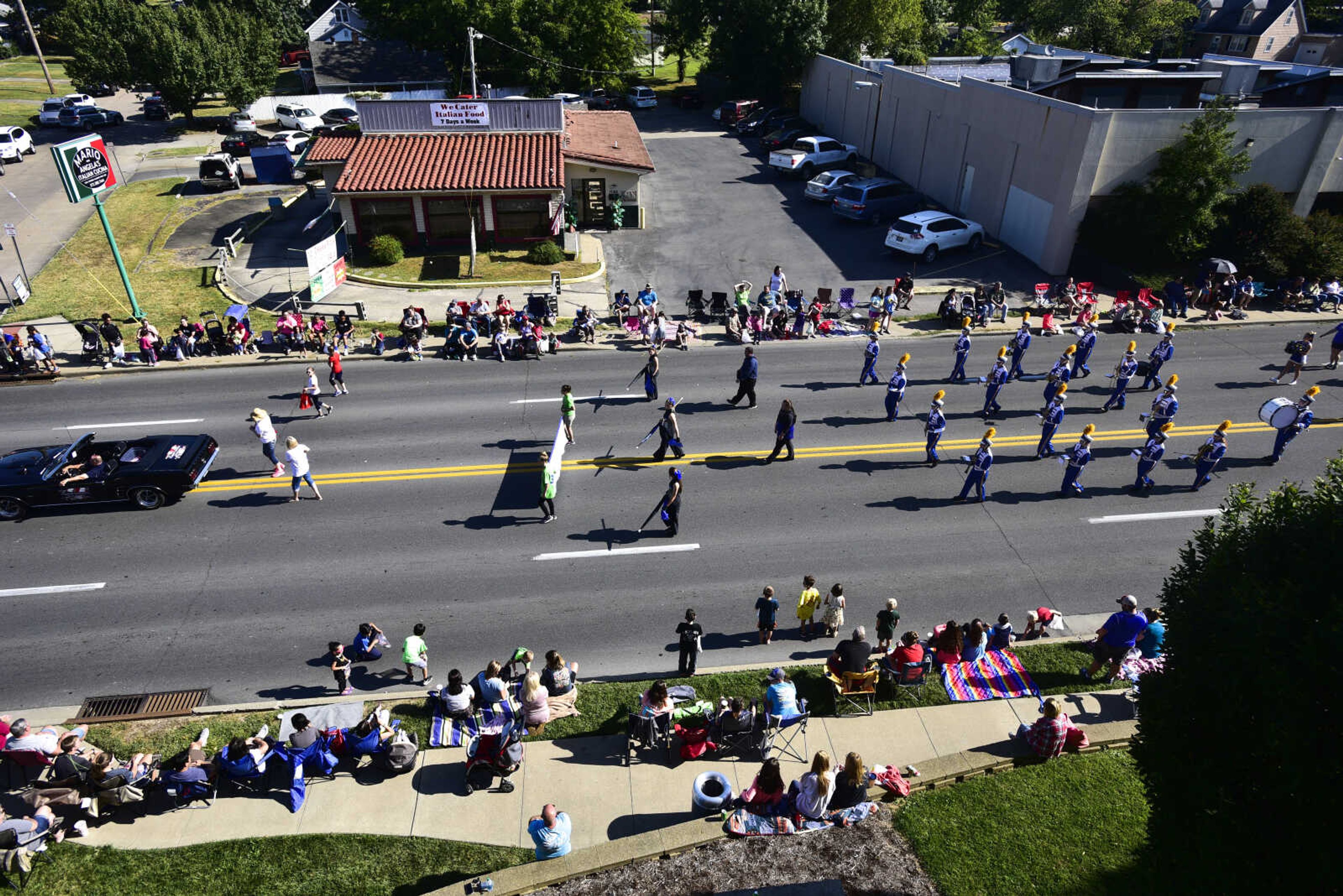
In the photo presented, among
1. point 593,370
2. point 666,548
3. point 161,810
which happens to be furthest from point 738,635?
point 593,370

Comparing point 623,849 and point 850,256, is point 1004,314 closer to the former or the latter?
point 850,256

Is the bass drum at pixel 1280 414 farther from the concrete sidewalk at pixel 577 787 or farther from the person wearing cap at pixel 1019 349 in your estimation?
the concrete sidewalk at pixel 577 787

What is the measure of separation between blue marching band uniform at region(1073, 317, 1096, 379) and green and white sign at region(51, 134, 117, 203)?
28189 millimetres

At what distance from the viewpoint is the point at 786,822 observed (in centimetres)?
984

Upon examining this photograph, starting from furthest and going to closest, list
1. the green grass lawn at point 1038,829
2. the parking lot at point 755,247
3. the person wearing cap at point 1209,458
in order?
the parking lot at point 755,247 < the person wearing cap at point 1209,458 < the green grass lawn at point 1038,829

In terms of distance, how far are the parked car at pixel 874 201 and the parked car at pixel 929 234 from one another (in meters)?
3.01

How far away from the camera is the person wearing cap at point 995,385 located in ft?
64.5

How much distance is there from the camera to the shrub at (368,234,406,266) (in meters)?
30.0

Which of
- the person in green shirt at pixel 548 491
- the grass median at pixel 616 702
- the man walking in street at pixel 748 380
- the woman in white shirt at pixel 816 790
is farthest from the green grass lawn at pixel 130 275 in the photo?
the woman in white shirt at pixel 816 790

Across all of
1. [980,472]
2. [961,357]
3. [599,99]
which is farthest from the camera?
[599,99]

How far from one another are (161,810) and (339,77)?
183 feet

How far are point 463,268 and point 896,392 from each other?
57.3 ft

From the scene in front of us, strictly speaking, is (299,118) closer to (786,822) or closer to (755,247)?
(755,247)

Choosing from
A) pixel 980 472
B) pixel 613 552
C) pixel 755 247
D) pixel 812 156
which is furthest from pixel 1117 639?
pixel 812 156
